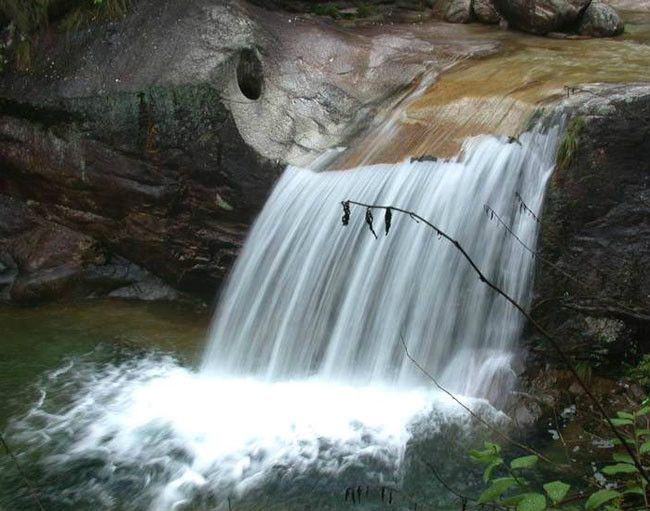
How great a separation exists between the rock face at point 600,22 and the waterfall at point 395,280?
10.5ft

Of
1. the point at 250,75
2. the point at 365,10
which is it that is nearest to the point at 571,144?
the point at 250,75

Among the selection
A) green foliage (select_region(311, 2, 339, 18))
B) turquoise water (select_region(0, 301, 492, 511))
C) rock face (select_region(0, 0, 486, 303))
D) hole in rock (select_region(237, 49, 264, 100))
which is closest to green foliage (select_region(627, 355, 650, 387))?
turquoise water (select_region(0, 301, 492, 511))

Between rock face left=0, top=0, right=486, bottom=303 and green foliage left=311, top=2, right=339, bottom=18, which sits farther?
green foliage left=311, top=2, right=339, bottom=18

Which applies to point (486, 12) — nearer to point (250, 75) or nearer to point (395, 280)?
point (250, 75)

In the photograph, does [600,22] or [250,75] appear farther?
[600,22]

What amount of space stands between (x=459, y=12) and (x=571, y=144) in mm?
4388

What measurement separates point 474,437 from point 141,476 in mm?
1915

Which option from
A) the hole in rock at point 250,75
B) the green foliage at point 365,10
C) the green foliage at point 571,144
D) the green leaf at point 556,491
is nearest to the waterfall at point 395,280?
the green foliage at point 571,144

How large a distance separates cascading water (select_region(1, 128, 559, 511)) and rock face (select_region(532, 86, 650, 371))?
0.60 feet

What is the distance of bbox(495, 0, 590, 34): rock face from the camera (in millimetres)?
7172

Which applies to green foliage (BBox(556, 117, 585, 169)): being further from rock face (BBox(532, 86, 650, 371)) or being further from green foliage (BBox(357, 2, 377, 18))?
green foliage (BBox(357, 2, 377, 18))

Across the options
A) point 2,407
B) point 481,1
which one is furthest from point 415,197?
point 481,1

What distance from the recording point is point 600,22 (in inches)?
281

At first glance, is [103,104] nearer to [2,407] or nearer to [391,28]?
[2,407]
